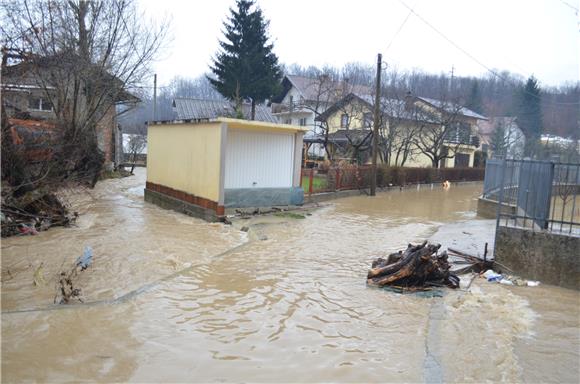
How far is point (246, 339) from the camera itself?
17.0 feet

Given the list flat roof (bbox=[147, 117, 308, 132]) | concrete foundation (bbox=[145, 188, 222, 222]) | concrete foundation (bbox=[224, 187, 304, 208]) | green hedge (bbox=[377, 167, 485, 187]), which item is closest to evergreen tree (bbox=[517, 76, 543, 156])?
green hedge (bbox=[377, 167, 485, 187])

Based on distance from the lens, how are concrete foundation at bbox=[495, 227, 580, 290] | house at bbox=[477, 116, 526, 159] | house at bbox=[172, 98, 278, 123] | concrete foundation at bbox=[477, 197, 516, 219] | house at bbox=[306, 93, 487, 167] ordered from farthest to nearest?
house at bbox=[477, 116, 526, 159] < house at bbox=[172, 98, 278, 123] < house at bbox=[306, 93, 487, 167] < concrete foundation at bbox=[477, 197, 516, 219] < concrete foundation at bbox=[495, 227, 580, 290]

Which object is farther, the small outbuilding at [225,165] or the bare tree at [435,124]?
the bare tree at [435,124]

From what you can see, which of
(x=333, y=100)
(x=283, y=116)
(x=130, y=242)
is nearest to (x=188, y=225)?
(x=130, y=242)

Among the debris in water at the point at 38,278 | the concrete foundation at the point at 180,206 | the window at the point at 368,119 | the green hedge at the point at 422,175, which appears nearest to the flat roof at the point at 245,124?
the concrete foundation at the point at 180,206

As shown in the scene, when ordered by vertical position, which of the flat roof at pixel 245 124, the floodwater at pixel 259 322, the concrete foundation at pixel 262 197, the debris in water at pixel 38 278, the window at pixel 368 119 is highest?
the window at pixel 368 119

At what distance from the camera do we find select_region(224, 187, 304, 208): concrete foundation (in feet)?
47.0

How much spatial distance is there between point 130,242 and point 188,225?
2.72 meters

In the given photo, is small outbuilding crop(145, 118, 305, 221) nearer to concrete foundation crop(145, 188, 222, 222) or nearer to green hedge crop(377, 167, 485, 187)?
concrete foundation crop(145, 188, 222, 222)

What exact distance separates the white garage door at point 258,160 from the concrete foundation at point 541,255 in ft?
28.4

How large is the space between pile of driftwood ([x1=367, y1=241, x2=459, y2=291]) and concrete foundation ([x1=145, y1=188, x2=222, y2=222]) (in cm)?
701

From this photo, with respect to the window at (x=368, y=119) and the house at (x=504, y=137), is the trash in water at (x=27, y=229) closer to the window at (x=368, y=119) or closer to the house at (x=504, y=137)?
the window at (x=368, y=119)

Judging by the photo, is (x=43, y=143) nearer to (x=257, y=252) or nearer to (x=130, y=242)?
(x=130, y=242)

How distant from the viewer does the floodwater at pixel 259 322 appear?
4445 mm
